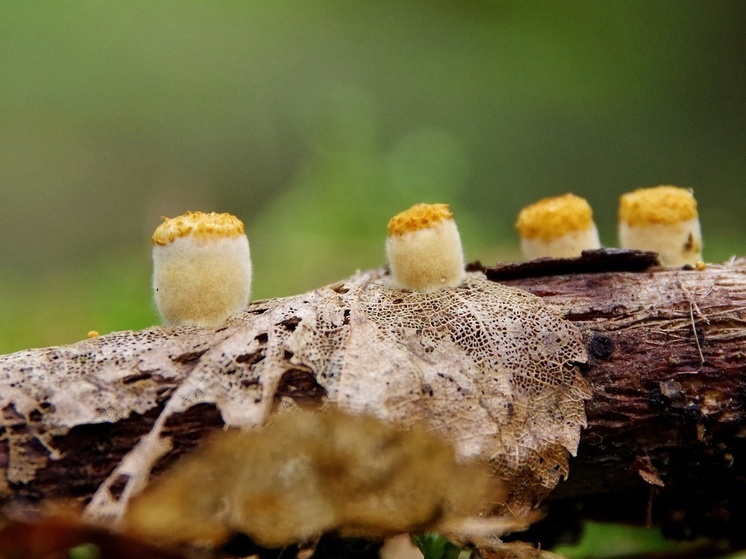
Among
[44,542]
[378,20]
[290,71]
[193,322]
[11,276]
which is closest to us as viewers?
[44,542]

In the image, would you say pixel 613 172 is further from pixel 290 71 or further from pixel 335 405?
pixel 335 405

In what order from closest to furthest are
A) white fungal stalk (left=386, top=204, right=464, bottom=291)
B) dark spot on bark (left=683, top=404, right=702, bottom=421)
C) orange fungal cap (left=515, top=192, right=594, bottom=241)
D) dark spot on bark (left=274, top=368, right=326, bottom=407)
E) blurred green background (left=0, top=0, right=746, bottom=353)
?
dark spot on bark (left=274, top=368, right=326, bottom=407), dark spot on bark (left=683, top=404, right=702, bottom=421), white fungal stalk (left=386, top=204, right=464, bottom=291), orange fungal cap (left=515, top=192, right=594, bottom=241), blurred green background (left=0, top=0, right=746, bottom=353)

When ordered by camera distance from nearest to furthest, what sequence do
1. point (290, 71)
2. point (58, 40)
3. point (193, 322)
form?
point (193, 322), point (58, 40), point (290, 71)

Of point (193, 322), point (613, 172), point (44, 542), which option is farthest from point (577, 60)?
point (44, 542)

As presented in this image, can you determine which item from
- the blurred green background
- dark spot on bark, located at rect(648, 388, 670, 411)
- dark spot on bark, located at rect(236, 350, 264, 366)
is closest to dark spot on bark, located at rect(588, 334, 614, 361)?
dark spot on bark, located at rect(648, 388, 670, 411)

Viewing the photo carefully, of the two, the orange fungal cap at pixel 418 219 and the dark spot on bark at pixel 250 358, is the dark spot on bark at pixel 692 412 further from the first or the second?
the dark spot on bark at pixel 250 358

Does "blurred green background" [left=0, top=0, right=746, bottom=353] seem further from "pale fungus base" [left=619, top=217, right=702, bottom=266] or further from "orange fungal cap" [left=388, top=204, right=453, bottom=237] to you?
"orange fungal cap" [left=388, top=204, right=453, bottom=237]

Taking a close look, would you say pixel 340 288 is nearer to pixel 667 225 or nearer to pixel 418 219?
pixel 418 219
